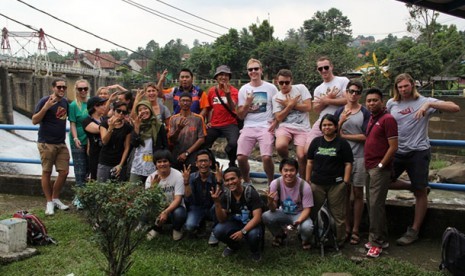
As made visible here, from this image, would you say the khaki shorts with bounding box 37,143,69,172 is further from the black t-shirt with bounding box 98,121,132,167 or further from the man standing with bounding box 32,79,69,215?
the black t-shirt with bounding box 98,121,132,167

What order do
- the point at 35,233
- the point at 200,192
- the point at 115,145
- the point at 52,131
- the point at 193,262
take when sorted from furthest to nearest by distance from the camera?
the point at 52,131 → the point at 115,145 → the point at 200,192 → the point at 35,233 → the point at 193,262

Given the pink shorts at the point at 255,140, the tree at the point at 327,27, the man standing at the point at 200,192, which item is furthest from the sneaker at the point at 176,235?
the tree at the point at 327,27

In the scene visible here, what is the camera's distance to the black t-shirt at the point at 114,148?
4953 millimetres

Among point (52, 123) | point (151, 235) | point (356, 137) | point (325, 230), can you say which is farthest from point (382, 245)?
point (52, 123)

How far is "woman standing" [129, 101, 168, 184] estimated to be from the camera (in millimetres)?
4773

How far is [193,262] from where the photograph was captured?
3.88m

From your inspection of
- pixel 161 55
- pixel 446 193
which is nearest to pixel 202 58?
pixel 161 55

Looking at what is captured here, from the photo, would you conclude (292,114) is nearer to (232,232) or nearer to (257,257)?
(232,232)

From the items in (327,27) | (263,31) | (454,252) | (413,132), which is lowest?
(454,252)

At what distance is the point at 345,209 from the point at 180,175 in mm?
1833

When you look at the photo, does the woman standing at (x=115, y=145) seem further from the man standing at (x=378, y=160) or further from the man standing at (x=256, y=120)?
the man standing at (x=378, y=160)

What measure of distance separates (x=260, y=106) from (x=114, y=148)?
1.90m

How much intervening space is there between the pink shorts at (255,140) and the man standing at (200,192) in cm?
47

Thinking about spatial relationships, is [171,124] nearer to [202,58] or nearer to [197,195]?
[197,195]
